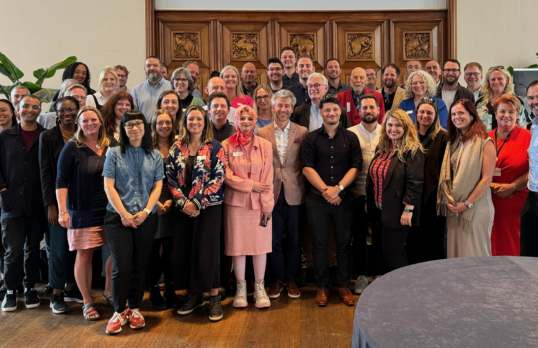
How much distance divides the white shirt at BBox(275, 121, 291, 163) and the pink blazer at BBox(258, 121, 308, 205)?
3cm

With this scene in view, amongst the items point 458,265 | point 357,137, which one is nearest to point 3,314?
point 357,137

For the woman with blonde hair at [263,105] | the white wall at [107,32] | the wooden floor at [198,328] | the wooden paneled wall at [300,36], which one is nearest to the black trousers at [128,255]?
the wooden floor at [198,328]

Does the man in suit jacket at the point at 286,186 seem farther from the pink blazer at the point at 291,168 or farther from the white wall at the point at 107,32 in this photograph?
the white wall at the point at 107,32

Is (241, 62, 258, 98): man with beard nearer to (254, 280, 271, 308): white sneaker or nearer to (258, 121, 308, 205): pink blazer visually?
(258, 121, 308, 205): pink blazer

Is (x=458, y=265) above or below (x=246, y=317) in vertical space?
above

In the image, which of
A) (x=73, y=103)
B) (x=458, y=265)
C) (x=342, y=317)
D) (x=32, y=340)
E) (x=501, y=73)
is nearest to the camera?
(x=458, y=265)

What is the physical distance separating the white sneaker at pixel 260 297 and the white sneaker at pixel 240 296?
3.2 inches

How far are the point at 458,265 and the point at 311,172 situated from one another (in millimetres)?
→ 1997

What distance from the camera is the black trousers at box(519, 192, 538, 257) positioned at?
3.55m

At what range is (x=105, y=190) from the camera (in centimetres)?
307

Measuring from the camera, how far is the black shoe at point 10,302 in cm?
343

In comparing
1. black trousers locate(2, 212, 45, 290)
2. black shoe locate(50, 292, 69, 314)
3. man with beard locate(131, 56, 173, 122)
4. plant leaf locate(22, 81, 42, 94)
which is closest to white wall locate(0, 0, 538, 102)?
plant leaf locate(22, 81, 42, 94)

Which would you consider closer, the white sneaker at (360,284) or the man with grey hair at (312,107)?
the white sneaker at (360,284)

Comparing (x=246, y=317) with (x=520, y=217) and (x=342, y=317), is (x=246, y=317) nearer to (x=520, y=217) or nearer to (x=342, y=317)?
(x=342, y=317)
